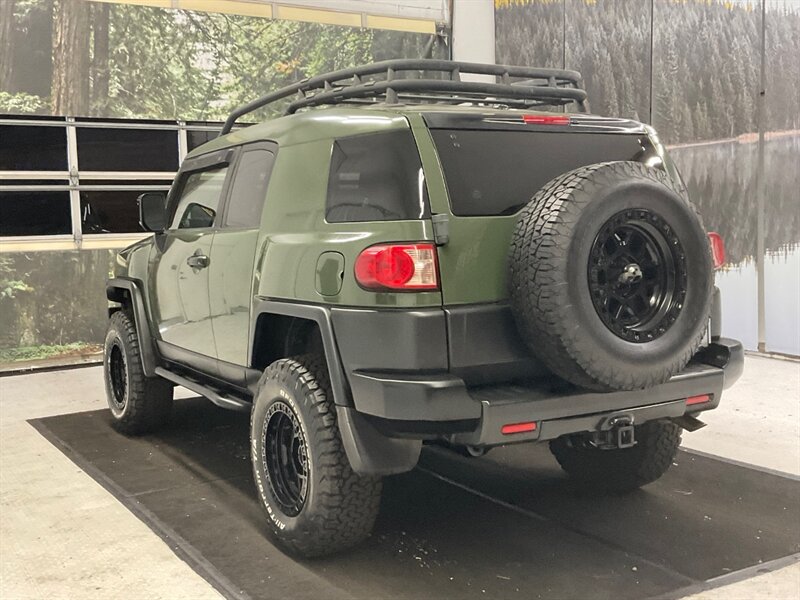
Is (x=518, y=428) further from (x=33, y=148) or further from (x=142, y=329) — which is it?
(x=33, y=148)

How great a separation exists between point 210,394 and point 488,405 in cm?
178

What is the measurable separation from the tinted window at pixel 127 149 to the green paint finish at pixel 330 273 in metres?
6.26

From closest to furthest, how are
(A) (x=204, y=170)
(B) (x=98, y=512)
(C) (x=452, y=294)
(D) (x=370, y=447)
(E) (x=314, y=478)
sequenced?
1. (C) (x=452, y=294)
2. (D) (x=370, y=447)
3. (E) (x=314, y=478)
4. (B) (x=98, y=512)
5. (A) (x=204, y=170)

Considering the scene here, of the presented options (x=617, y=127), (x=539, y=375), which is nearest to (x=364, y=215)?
(x=539, y=375)

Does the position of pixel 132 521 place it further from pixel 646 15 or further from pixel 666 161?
pixel 646 15

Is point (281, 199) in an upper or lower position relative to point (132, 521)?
upper

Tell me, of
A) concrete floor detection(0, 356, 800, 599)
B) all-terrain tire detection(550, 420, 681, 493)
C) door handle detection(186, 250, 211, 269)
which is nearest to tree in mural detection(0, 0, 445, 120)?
concrete floor detection(0, 356, 800, 599)

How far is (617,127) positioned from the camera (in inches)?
131

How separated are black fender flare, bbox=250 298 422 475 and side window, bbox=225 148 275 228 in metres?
0.88

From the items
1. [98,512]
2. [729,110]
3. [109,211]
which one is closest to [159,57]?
[109,211]

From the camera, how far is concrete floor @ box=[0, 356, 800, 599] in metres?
3.00

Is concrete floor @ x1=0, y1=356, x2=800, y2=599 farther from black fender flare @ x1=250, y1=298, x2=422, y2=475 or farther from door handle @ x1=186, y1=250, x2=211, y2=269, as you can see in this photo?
door handle @ x1=186, y1=250, x2=211, y2=269

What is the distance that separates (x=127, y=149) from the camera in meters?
8.61

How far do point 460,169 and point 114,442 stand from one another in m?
3.17
